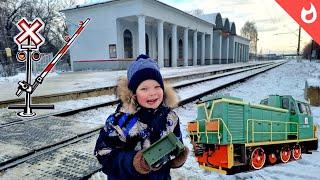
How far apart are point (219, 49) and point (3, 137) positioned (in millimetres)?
62895

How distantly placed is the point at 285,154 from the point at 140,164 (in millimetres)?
3050

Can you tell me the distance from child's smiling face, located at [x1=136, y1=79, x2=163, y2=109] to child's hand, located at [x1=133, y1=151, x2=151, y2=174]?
15.1 inches

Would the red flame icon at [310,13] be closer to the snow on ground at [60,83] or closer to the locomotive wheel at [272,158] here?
the locomotive wheel at [272,158]

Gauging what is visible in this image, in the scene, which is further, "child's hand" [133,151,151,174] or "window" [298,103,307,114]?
"window" [298,103,307,114]

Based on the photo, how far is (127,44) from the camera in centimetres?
3966

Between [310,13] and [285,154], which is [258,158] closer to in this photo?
[285,154]

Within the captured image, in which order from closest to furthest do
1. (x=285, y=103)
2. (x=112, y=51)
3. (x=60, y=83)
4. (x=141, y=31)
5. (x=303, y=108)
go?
1. (x=285, y=103)
2. (x=303, y=108)
3. (x=60, y=83)
4. (x=141, y=31)
5. (x=112, y=51)

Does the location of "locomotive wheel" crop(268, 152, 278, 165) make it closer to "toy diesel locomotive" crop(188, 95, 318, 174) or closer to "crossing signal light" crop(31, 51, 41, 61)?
"toy diesel locomotive" crop(188, 95, 318, 174)

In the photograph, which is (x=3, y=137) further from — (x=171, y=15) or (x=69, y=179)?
(x=171, y=15)

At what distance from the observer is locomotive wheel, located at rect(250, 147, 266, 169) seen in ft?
13.6

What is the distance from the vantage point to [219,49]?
66625 millimetres

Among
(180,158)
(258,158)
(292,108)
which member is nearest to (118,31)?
(292,108)

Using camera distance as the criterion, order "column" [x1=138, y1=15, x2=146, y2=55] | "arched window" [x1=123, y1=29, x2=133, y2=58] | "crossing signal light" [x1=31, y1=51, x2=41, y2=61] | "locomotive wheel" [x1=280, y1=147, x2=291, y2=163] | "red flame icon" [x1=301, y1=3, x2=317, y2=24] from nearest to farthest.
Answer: "red flame icon" [x1=301, y1=3, x2=317, y2=24]
"locomotive wheel" [x1=280, y1=147, x2=291, y2=163]
"crossing signal light" [x1=31, y1=51, x2=41, y2=61]
"column" [x1=138, y1=15, x2=146, y2=55]
"arched window" [x1=123, y1=29, x2=133, y2=58]

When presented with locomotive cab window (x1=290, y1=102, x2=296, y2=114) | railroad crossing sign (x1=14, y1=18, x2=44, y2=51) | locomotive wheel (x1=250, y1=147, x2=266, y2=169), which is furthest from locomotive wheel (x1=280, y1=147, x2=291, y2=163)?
railroad crossing sign (x1=14, y1=18, x2=44, y2=51)
